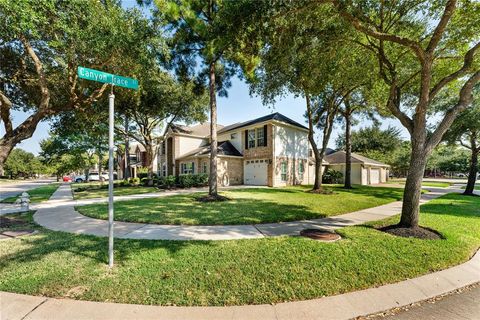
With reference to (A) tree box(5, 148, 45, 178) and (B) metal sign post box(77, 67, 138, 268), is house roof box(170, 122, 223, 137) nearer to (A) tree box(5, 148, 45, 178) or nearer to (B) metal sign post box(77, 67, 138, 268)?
(B) metal sign post box(77, 67, 138, 268)

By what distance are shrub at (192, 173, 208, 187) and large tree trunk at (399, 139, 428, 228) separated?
634 inches

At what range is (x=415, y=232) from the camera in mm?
5859

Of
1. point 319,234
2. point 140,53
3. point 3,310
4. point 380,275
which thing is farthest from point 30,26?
point 380,275

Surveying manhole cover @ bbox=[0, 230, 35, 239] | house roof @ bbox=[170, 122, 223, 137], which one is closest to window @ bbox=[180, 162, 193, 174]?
house roof @ bbox=[170, 122, 223, 137]

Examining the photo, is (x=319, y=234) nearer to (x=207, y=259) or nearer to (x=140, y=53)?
(x=207, y=259)

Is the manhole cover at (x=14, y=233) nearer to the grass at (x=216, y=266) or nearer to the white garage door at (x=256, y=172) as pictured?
the grass at (x=216, y=266)

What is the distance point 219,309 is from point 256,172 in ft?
61.0

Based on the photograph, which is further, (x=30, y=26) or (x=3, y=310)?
(x=30, y=26)

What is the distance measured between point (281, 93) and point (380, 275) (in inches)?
535

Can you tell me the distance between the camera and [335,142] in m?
45.3

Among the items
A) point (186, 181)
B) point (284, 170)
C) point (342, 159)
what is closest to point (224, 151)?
point (186, 181)

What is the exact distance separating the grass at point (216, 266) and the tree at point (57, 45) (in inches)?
217

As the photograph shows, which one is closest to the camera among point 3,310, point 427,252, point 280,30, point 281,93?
point 3,310

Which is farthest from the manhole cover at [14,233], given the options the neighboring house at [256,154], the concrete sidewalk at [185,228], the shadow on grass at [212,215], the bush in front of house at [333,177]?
the bush in front of house at [333,177]
